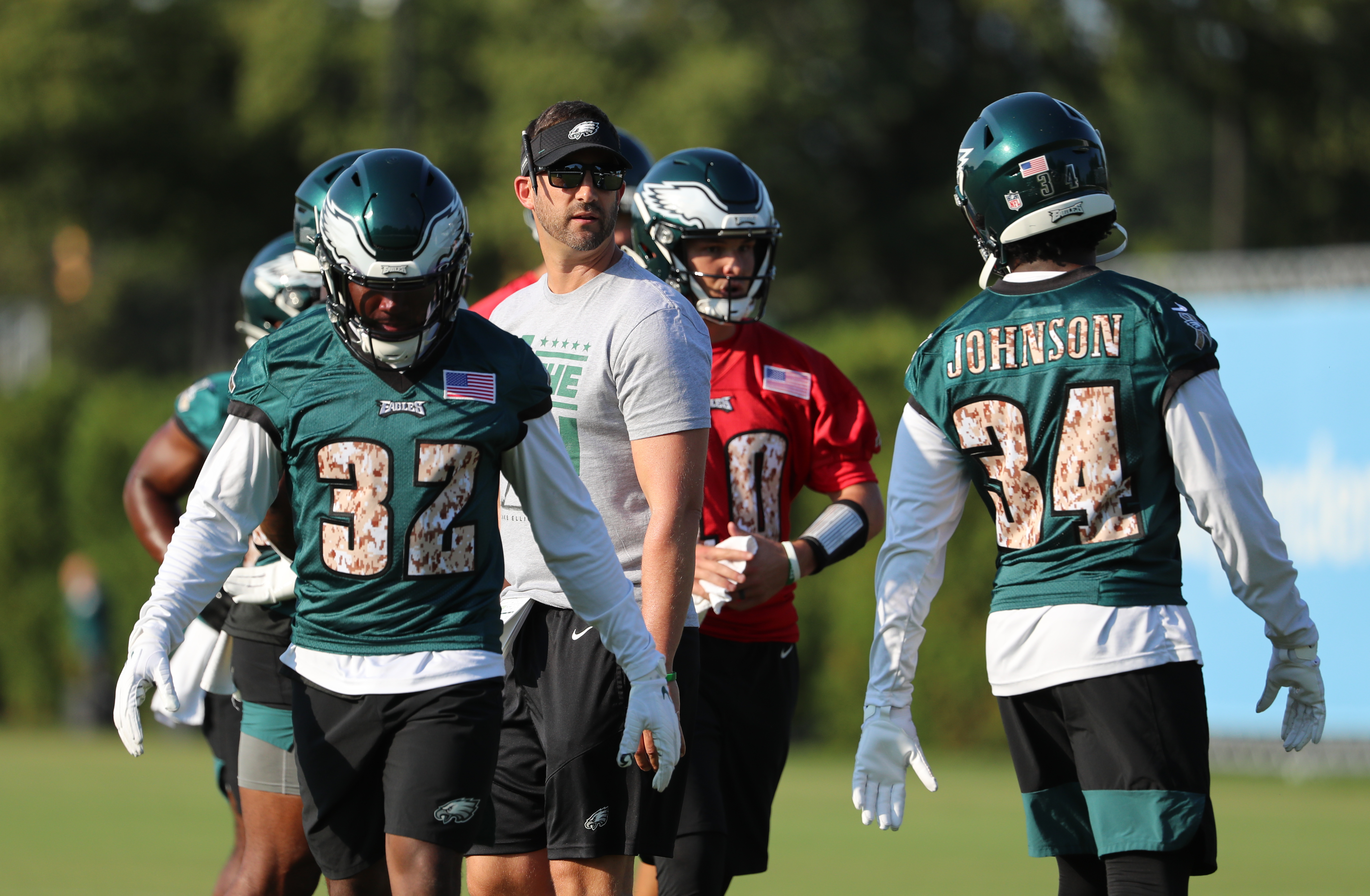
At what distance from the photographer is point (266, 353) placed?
14.0 ft

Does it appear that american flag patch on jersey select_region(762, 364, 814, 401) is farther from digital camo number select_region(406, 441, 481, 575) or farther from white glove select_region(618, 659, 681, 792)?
digital camo number select_region(406, 441, 481, 575)

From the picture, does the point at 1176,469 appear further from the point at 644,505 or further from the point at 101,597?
the point at 101,597

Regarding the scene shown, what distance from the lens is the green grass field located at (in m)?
9.62

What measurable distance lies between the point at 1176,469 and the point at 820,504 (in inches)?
502

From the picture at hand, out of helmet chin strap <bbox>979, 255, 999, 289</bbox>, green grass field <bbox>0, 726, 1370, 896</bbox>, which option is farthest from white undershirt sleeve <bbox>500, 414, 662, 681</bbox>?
green grass field <bbox>0, 726, 1370, 896</bbox>

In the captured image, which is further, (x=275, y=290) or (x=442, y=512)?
(x=275, y=290)

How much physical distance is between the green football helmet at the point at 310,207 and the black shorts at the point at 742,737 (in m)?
1.88

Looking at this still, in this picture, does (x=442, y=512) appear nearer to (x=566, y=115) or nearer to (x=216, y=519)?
(x=216, y=519)

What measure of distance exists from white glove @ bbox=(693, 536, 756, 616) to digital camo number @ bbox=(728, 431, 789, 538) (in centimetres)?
24

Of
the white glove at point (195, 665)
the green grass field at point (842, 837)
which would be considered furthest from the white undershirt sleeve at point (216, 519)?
the green grass field at point (842, 837)

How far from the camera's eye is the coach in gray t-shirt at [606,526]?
15.5 feet

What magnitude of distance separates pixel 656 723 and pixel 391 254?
1353 mm

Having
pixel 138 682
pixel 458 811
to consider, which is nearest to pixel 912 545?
pixel 458 811

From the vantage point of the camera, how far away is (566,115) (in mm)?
4879
